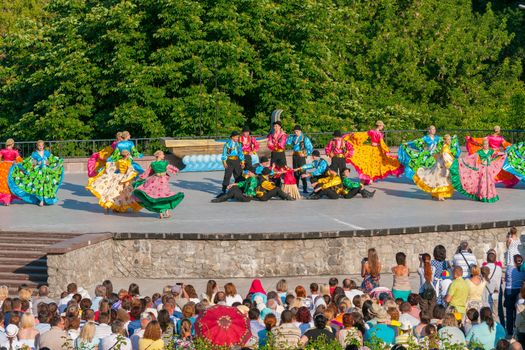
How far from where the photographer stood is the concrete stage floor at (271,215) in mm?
24363

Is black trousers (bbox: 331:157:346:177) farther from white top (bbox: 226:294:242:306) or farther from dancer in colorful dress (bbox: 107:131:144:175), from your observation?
white top (bbox: 226:294:242:306)

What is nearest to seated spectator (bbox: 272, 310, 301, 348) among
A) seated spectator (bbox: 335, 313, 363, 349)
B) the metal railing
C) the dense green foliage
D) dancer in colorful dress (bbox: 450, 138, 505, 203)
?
seated spectator (bbox: 335, 313, 363, 349)

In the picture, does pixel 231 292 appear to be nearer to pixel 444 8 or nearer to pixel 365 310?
pixel 365 310

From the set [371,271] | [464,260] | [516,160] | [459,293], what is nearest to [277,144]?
[516,160]

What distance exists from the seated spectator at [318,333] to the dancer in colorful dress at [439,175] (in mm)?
13431

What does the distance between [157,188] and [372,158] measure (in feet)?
21.5

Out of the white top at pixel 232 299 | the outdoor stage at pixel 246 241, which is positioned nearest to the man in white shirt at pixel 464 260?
the white top at pixel 232 299

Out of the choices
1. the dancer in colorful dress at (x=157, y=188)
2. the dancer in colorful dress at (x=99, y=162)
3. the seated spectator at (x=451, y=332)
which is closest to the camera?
the seated spectator at (x=451, y=332)

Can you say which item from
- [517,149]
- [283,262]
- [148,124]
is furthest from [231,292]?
[148,124]

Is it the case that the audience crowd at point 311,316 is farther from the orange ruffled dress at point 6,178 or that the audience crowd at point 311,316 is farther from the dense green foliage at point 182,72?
the dense green foliage at point 182,72

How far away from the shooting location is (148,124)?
3834 centimetres

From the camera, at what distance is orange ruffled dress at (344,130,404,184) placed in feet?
97.1

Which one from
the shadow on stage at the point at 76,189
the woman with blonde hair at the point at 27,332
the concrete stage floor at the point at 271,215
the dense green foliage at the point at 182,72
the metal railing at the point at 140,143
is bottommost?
the woman with blonde hair at the point at 27,332

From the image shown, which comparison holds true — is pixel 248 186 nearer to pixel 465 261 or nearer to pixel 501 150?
pixel 501 150
